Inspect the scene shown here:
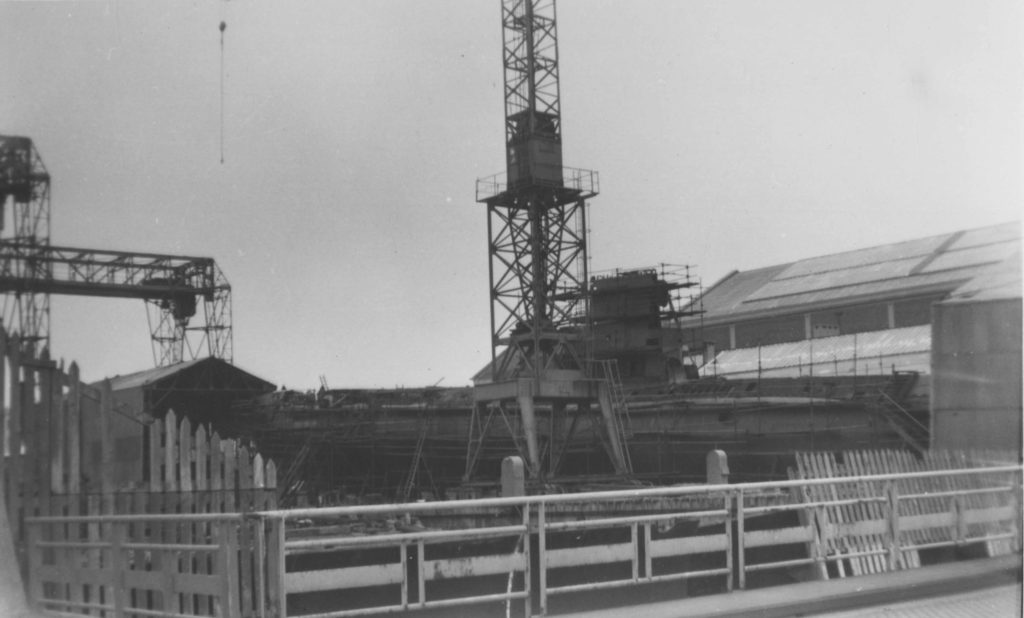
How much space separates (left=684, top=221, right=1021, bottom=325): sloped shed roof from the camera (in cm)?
4478

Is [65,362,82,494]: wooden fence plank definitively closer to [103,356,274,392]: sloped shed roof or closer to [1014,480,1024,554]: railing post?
[103,356,274,392]: sloped shed roof

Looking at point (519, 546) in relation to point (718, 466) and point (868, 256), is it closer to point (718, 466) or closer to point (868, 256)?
point (718, 466)

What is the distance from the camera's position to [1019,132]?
15.0 metres

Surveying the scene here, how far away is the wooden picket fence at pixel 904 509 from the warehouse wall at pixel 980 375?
39 centimetres

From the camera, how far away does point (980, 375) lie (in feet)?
51.3

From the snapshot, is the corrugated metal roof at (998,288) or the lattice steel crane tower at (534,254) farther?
the lattice steel crane tower at (534,254)

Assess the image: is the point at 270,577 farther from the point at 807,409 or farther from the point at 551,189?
the point at 807,409

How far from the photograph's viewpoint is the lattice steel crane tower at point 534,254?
38.9 meters

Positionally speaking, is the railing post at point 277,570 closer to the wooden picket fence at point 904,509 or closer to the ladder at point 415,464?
the wooden picket fence at point 904,509

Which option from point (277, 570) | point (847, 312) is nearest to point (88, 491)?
point (277, 570)

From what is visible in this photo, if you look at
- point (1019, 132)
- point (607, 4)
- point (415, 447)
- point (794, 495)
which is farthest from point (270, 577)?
point (415, 447)

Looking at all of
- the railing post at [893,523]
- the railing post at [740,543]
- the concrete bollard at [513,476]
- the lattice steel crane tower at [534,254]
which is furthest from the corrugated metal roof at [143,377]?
the lattice steel crane tower at [534,254]

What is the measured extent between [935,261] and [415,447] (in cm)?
2559

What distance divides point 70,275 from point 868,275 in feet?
150
